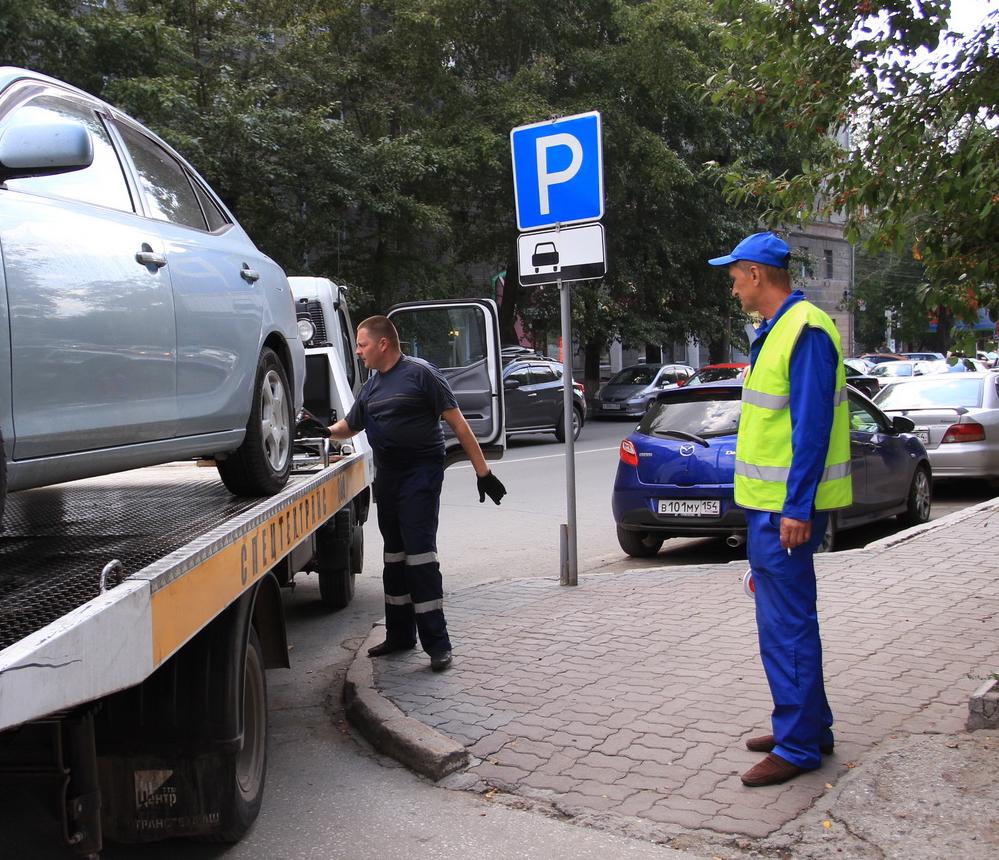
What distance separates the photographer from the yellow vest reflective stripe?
13.3ft

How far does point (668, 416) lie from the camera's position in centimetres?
923

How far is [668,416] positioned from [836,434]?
5.12m

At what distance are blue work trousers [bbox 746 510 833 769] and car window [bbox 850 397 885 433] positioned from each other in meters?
5.94

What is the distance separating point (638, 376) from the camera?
30.0 m

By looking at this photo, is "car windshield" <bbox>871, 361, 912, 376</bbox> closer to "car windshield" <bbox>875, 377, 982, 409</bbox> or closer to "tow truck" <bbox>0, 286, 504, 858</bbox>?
"car windshield" <bbox>875, 377, 982, 409</bbox>

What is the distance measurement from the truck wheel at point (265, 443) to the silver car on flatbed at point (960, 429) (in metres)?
9.06

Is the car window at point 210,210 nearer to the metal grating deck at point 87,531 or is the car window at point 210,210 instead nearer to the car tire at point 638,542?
the metal grating deck at point 87,531

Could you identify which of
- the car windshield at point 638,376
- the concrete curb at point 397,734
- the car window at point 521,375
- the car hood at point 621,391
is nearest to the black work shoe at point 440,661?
the concrete curb at point 397,734

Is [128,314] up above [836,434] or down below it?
above

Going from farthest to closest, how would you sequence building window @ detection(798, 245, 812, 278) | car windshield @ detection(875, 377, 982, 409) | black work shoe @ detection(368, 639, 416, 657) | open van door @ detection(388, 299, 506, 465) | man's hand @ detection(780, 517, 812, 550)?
building window @ detection(798, 245, 812, 278), car windshield @ detection(875, 377, 982, 409), open van door @ detection(388, 299, 506, 465), black work shoe @ detection(368, 639, 416, 657), man's hand @ detection(780, 517, 812, 550)

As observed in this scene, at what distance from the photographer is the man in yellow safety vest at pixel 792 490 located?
3.98m

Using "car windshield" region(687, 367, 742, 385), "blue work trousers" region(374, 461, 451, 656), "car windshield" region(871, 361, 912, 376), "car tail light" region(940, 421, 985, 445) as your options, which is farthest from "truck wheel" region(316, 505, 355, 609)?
"car windshield" region(871, 361, 912, 376)

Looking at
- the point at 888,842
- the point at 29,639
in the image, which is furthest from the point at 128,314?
the point at 888,842

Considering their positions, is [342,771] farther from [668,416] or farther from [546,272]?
[668,416]
